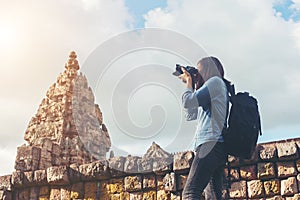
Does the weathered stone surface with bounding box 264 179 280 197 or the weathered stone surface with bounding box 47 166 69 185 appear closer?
the weathered stone surface with bounding box 264 179 280 197

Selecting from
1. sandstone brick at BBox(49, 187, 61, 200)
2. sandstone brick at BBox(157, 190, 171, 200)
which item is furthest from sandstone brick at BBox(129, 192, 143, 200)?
sandstone brick at BBox(49, 187, 61, 200)

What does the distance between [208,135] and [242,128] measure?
334 millimetres

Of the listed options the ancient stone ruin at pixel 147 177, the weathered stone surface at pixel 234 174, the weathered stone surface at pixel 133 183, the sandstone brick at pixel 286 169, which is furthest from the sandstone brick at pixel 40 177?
the sandstone brick at pixel 286 169

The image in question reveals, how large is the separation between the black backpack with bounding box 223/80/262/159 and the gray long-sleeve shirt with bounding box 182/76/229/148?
0.08 m

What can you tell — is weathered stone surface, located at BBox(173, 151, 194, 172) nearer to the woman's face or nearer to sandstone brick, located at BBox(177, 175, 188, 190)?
sandstone brick, located at BBox(177, 175, 188, 190)

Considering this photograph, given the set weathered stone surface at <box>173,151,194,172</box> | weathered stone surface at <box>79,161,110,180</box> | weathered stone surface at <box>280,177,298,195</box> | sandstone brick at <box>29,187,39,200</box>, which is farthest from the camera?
sandstone brick at <box>29,187,39,200</box>

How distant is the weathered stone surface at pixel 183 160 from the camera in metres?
5.73

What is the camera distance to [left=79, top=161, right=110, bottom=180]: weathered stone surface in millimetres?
6297

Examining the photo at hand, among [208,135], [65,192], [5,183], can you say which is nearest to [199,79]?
[208,135]

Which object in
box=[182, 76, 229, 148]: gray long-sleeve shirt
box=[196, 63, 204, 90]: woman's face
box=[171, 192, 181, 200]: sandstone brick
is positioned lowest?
box=[171, 192, 181, 200]: sandstone brick

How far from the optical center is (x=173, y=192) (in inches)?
229

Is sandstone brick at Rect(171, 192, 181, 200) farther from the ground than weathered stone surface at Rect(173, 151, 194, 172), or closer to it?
closer to it

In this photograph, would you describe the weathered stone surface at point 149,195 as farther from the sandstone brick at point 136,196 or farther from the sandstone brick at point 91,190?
the sandstone brick at point 91,190

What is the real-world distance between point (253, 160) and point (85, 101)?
1833cm
